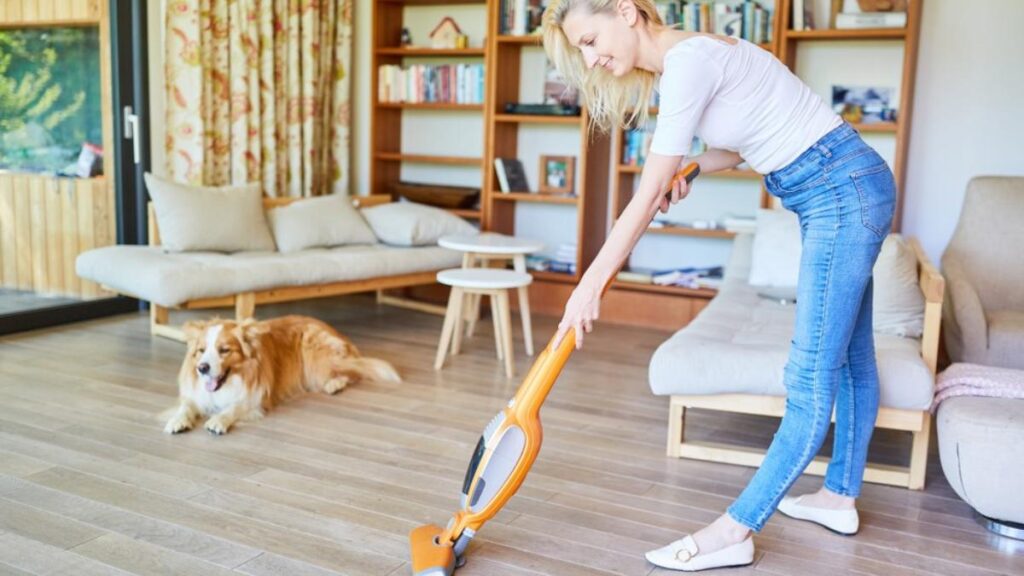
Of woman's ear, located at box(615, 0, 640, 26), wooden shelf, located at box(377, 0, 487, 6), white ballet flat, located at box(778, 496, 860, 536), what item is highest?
wooden shelf, located at box(377, 0, 487, 6)

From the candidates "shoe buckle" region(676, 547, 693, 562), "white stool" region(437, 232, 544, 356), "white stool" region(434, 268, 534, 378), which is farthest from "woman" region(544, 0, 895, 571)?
"white stool" region(437, 232, 544, 356)

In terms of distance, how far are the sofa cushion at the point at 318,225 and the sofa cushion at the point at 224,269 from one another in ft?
0.29

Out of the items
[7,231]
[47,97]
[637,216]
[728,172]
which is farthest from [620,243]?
[47,97]

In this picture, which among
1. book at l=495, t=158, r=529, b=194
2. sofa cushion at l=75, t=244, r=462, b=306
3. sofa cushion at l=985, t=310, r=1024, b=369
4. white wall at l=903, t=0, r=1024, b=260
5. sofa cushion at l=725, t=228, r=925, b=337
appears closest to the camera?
sofa cushion at l=725, t=228, r=925, b=337

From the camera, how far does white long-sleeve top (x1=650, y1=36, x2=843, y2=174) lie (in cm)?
174

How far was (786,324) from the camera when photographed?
3.23m

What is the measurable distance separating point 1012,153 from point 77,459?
4.18 metres

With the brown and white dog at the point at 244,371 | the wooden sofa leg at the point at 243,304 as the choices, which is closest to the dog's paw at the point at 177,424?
the brown and white dog at the point at 244,371

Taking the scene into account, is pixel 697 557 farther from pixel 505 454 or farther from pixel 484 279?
pixel 484 279

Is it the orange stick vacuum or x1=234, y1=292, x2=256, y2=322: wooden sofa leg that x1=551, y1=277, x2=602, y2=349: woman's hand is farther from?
x1=234, y1=292, x2=256, y2=322: wooden sofa leg

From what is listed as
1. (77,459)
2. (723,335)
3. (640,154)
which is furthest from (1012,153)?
(77,459)

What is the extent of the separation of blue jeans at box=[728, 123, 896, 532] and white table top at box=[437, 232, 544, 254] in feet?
7.56

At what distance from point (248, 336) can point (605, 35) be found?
70.8 inches

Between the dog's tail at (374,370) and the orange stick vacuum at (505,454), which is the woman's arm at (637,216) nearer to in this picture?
the orange stick vacuum at (505,454)
